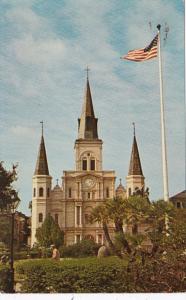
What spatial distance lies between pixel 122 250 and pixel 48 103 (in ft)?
3.79

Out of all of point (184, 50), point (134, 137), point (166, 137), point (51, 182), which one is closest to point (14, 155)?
point (51, 182)

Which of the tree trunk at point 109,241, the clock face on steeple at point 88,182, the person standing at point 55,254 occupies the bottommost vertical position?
the person standing at point 55,254

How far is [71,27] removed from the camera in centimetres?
347

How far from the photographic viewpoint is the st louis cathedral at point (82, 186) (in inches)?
130

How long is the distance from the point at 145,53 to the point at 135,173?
89 centimetres

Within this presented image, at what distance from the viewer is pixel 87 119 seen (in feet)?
11.1

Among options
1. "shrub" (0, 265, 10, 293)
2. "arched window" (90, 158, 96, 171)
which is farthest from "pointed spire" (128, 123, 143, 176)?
"shrub" (0, 265, 10, 293)

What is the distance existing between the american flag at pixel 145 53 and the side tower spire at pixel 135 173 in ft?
1.91

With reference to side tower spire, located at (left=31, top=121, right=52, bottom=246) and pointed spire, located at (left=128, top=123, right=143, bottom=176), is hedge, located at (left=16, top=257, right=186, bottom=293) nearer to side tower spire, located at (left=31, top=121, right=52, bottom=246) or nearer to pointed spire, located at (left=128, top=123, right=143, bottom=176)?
side tower spire, located at (left=31, top=121, right=52, bottom=246)

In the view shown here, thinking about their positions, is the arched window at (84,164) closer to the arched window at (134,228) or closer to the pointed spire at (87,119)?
the pointed spire at (87,119)

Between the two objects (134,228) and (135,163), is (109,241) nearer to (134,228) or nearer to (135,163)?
(134,228)

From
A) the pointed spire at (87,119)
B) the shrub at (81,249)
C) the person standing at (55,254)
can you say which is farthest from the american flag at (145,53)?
the person standing at (55,254)

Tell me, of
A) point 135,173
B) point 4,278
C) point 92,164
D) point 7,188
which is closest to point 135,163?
point 135,173
